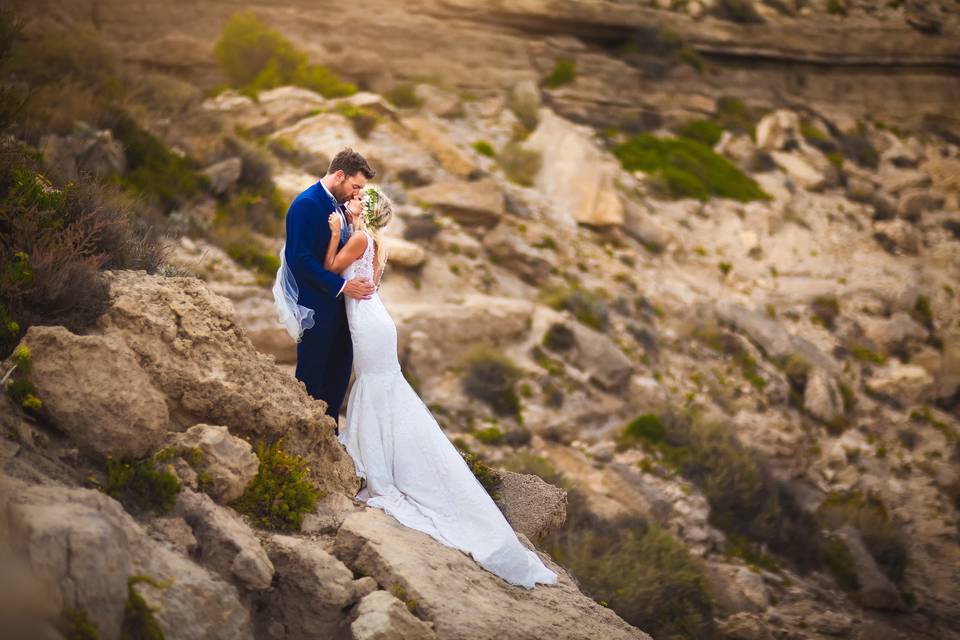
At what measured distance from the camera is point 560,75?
83.0ft

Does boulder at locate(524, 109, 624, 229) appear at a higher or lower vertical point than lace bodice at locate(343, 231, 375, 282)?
lower

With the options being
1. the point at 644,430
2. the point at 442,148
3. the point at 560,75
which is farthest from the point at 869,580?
the point at 560,75

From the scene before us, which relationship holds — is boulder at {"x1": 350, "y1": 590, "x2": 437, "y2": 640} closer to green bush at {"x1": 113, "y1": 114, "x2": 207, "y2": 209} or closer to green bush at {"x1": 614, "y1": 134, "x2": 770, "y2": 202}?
green bush at {"x1": 113, "y1": 114, "x2": 207, "y2": 209}

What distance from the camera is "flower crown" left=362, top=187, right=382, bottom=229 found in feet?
19.0

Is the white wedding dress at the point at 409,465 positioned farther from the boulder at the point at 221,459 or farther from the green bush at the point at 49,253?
the green bush at the point at 49,253

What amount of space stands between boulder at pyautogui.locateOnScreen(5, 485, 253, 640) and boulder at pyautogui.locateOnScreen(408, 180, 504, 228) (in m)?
12.5

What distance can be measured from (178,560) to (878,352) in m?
18.2

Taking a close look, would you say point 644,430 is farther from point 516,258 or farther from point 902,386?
point 902,386

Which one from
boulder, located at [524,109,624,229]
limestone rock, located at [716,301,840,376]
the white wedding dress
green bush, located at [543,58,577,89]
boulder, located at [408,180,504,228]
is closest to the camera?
the white wedding dress

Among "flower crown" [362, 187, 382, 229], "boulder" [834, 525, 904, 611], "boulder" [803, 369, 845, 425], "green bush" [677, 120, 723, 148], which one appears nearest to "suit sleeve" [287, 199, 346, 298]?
"flower crown" [362, 187, 382, 229]

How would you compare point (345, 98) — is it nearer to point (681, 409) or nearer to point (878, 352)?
point (681, 409)

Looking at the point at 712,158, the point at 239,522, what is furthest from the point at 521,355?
the point at 712,158

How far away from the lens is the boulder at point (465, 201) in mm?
15734

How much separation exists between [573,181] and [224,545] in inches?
623
